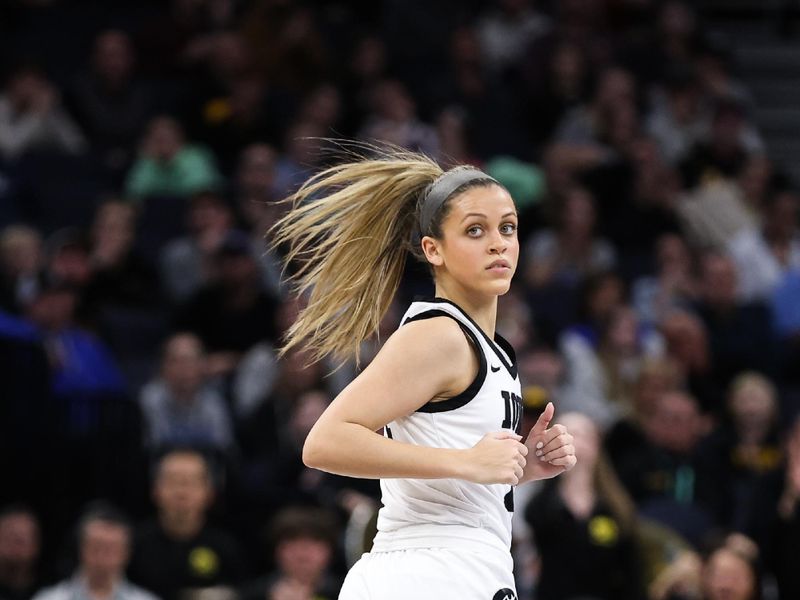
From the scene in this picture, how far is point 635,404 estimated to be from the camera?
30.9ft

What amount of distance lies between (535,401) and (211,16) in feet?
17.6

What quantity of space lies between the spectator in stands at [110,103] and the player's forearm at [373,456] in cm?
791

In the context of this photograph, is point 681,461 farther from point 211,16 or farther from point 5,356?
point 211,16

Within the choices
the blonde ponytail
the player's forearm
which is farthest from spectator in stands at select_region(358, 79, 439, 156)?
the player's forearm

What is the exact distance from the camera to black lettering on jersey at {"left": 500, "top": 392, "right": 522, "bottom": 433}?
3996 mm

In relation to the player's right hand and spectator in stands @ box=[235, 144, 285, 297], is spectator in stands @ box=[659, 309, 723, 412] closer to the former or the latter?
spectator in stands @ box=[235, 144, 285, 297]

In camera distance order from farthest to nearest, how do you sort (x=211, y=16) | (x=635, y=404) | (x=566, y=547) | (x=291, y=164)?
(x=211, y=16), (x=291, y=164), (x=635, y=404), (x=566, y=547)

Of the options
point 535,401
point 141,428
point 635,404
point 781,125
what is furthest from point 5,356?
point 781,125

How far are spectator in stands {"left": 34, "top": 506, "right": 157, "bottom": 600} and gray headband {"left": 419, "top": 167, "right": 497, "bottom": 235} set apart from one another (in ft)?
12.1

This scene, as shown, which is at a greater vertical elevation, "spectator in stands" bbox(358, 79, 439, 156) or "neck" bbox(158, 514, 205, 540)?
"spectator in stands" bbox(358, 79, 439, 156)

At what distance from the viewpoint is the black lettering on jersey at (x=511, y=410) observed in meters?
4.00

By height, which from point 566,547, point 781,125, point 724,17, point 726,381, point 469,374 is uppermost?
point 724,17

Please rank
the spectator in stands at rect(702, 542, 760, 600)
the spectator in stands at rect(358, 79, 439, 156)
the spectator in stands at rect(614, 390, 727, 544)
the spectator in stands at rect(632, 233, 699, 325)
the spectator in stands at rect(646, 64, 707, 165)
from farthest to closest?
the spectator in stands at rect(646, 64, 707, 165) < the spectator in stands at rect(358, 79, 439, 156) < the spectator in stands at rect(632, 233, 699, 325) < the spectator in stands at rect(614, 390, 727, 544) < the spectator in stands at rect(702, 542, 760, 600)

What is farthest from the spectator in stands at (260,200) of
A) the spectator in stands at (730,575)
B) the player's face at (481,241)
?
the player's face at (481,241)
